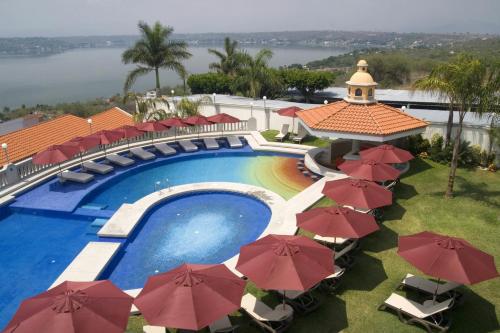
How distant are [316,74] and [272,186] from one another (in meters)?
28.1

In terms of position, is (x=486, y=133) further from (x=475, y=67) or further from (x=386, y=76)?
(x=386, y=76)

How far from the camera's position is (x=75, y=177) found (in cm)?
2111

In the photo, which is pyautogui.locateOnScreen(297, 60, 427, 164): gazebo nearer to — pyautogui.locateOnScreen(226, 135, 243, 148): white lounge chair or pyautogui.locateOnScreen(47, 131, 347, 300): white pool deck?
pyautogui.locateOnScreen(47, 131, 347, 300): white pool deck

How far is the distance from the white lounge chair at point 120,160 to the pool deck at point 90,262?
9.67 metres

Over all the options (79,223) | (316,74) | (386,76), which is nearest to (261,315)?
(79,223)

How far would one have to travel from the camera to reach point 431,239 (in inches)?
420

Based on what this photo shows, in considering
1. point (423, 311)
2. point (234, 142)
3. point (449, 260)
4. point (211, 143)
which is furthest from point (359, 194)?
point (211, 143)

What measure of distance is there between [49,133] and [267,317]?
23961 millimetres

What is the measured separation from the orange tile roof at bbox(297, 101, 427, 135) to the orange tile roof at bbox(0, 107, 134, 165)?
17380 mm

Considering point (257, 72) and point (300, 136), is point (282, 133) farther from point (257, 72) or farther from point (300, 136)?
point (257, 72)

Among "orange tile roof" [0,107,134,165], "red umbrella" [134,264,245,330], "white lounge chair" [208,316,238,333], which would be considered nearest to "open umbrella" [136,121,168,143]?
"orange tile roof" [0,107,134,165]

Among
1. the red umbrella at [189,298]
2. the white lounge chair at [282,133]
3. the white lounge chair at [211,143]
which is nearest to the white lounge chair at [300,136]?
the white lounge chair at [282,133]

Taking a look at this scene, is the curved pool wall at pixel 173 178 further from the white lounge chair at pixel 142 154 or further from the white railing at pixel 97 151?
the white railing at pixel 97 151

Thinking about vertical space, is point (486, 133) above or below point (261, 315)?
above
